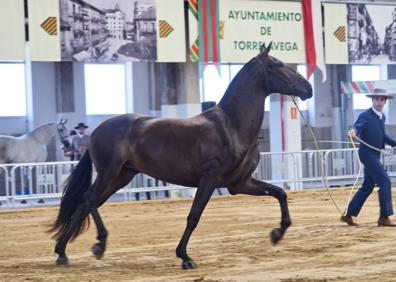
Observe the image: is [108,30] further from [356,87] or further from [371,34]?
[356,87]

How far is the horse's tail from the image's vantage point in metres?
9.34

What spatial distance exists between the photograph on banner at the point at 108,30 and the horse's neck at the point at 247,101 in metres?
10.1

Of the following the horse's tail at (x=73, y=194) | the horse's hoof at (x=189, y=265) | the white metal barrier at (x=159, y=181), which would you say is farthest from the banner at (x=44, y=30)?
the horse's hoof at (x=189, y=265)

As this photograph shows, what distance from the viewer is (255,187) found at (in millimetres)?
9156

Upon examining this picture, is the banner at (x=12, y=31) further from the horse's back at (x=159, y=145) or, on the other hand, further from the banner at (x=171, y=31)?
the horse's back at (x=159, y=145)

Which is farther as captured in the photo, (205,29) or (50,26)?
(205,29)

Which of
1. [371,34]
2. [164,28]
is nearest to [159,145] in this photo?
[164,28]

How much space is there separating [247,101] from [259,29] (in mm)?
12417

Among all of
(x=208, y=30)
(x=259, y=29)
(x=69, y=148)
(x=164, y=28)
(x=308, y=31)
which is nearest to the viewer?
(x=164, y=28)

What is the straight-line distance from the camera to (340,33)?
2256 centimetres

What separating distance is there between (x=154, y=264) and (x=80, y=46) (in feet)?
35.6

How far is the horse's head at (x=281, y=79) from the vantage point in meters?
9.29

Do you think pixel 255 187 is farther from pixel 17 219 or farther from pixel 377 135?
pixel 17 219

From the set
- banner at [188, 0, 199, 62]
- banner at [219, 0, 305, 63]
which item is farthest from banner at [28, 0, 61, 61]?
banner at [219, 0, 305, 63]
